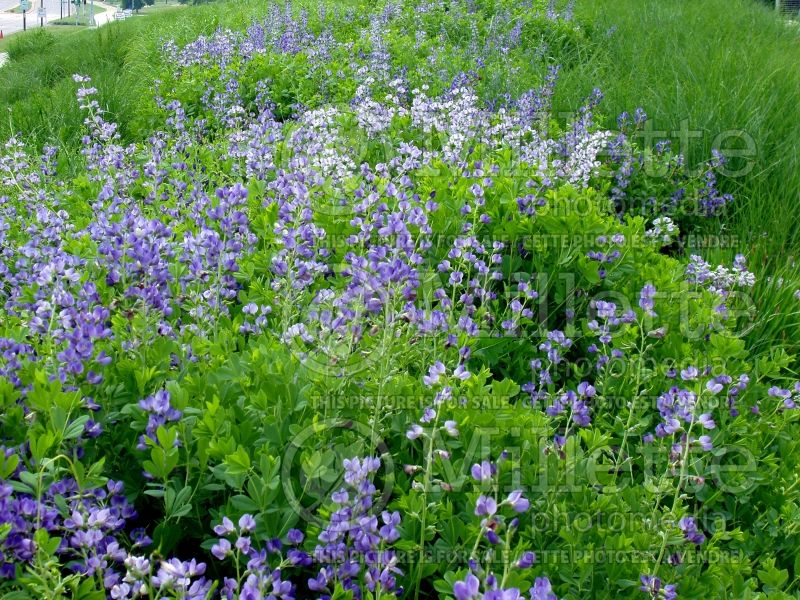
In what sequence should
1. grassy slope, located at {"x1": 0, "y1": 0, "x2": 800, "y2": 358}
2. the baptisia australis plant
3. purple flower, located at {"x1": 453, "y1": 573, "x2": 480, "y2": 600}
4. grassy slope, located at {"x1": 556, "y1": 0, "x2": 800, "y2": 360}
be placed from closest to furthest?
1. purple flower, located at {"x1": 453, "y1": 573, "x2": 480, "y2": 600}
2. the baptisia australis plant
3. grassy slope, located at {"x1": 556, "y1": 0, "x2": 800, "y2": 360}
4. grassy slope, located at {"x1": 0, "y1": 0, "x2": 800, "y2": 358}

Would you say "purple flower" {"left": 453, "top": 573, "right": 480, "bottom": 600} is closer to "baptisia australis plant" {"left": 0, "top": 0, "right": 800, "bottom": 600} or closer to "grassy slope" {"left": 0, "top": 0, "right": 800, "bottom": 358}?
"baptisia australis plant" {"left": 0, "top": 0, "right": 800, "bottom": 600}

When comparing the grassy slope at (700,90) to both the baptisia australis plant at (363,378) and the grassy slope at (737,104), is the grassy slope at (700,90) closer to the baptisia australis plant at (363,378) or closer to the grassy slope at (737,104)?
the grassy slope at (737,104)

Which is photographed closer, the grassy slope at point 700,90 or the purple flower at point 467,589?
the purple flower at point 467,589

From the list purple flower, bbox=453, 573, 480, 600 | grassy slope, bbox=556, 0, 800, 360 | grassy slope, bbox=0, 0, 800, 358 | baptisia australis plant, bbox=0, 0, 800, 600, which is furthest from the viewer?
grassy slope, bbox=0, 0, 800, 358

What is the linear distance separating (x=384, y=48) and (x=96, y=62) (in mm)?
5872

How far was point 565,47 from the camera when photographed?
7.79m

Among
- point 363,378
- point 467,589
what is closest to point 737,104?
point 363,378

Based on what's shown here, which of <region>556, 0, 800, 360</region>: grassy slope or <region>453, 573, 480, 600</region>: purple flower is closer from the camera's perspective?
<region>453, 573, 480, 600</region>: purple flower

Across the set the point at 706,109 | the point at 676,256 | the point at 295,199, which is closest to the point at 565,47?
the point at 706,109

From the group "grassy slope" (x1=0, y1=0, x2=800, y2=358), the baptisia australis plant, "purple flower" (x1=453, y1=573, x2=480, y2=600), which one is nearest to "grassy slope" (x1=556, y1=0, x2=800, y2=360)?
"grassy slope" (x1=0, y1=0, x2=800, y2=358)

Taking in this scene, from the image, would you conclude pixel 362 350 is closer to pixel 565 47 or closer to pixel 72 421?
pixel 72 421

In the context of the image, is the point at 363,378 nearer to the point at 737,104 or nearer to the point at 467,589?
the point at 467,589

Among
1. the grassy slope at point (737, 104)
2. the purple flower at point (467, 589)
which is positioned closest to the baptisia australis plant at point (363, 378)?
the purple flower at point (467, 589)

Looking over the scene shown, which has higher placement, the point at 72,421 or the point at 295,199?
the point at 295,199
